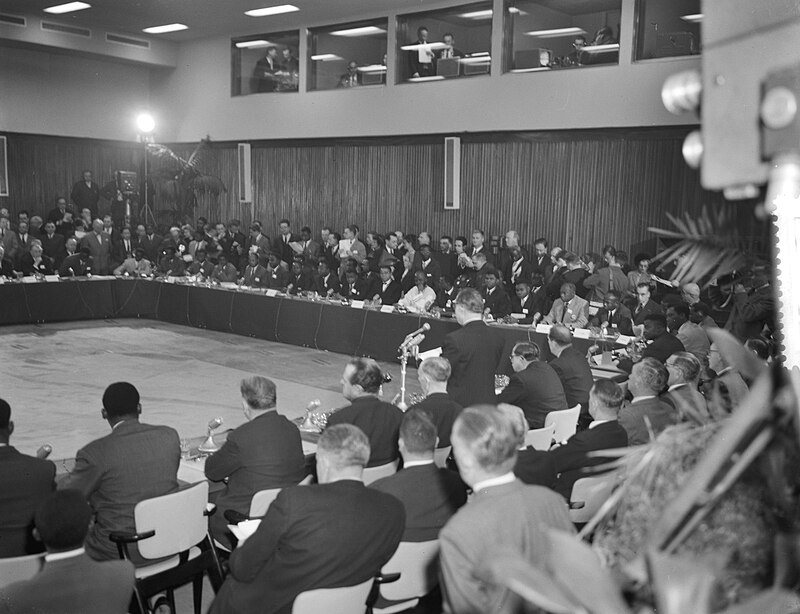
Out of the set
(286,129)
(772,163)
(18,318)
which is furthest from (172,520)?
(286,129)

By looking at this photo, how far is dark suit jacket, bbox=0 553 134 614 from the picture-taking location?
7.86 ft

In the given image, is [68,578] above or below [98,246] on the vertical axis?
below

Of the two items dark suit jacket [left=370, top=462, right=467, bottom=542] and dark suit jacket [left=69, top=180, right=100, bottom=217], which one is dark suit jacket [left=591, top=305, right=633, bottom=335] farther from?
dark suit jacket [left=69, top=180, right=100, bottom=217]

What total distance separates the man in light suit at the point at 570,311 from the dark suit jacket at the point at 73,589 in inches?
311

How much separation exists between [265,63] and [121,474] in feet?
48.6

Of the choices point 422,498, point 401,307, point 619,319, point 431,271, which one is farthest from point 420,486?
point 431,271

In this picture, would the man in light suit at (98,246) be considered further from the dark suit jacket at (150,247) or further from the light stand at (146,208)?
the light stand at (146,208)

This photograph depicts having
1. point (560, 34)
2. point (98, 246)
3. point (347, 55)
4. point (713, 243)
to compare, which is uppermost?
point (347, 55)

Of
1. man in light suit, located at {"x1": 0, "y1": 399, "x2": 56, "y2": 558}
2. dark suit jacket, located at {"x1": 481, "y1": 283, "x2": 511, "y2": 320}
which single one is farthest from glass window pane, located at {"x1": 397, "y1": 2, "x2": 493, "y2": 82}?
man in light suit, located at {"x1": 0, "y1": 399, "x2": 56, "y2": 558}

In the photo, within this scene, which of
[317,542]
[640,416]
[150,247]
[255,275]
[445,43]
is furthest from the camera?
[150,247]

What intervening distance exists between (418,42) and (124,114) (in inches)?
306

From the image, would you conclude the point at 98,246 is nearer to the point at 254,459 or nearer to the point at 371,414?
the point at 371,414

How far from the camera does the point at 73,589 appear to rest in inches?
98.0

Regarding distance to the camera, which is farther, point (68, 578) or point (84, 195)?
point (84, 195)
